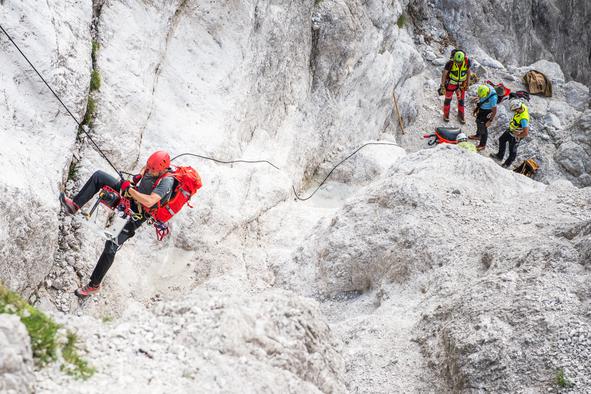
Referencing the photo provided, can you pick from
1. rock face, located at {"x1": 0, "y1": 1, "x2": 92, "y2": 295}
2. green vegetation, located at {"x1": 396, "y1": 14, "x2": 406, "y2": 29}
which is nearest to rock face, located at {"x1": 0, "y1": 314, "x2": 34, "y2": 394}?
rock face, located at {"x1": 0, "y1": 1, "x2": 92, "y2": 295}

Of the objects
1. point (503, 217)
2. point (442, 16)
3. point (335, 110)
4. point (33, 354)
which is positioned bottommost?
point (33, 354)

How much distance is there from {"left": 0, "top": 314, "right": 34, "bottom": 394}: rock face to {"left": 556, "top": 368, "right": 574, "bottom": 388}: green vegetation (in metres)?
5.17

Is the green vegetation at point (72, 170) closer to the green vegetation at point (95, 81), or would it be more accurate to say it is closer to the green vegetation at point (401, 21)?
the green vegetation at point (95, 81)

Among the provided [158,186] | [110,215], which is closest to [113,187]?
[158,186]

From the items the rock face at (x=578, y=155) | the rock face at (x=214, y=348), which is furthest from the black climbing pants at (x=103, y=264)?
the rock face at (x=578, y=155)

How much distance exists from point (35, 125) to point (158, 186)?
7.35 ft

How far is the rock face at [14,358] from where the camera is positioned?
394 cm

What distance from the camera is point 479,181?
11789 millimetres

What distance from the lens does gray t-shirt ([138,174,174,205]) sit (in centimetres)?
888

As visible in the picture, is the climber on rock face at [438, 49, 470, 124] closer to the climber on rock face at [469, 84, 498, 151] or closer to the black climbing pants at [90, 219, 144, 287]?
the climber on rock face at [469, 84, 498, 151]

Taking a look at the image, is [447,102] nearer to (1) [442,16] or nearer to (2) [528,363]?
(1) [442,16]

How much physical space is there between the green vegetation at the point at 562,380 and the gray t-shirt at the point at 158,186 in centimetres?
619

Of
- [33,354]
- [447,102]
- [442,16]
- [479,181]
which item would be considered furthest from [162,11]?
[442,16]

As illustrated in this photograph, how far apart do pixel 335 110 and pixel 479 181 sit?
775 cm
